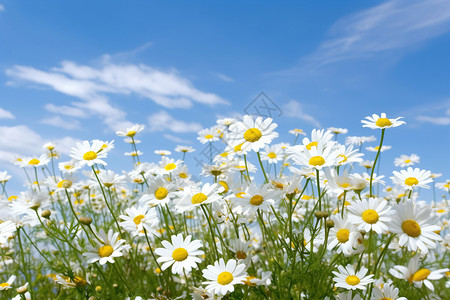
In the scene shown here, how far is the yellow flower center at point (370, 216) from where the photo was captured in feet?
5.94

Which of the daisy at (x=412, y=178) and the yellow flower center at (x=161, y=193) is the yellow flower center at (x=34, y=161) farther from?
the daisy at (x=412, y=178)

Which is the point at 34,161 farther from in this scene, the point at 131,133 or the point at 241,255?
the point at 241,255

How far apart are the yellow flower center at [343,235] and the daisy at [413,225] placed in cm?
29

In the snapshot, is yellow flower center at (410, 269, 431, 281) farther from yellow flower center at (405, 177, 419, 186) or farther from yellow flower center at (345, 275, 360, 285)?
yellow flower center at (405, 177, 419, 186)

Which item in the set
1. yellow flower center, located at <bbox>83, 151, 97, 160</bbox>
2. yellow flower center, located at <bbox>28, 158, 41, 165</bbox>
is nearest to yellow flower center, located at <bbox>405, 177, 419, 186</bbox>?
yellow flower center, located at <bbox>83, 151, 97, 160</bbox>

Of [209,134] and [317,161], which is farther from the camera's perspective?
[209,134]

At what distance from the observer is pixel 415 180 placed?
→ 2.30 meters

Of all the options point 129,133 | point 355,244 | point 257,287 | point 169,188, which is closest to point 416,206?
point 355,244

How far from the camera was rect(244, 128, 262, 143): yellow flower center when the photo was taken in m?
2.14

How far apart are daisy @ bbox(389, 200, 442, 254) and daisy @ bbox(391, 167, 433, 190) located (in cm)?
44

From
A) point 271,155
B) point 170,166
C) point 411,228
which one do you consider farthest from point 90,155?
point 411,228

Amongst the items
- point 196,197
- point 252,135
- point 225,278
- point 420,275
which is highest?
point 252,135

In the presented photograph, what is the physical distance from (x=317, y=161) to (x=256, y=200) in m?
0.34

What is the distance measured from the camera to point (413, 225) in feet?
5.95
